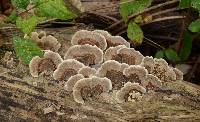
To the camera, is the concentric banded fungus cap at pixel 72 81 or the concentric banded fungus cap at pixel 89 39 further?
the concentric banded fungus cap at pixel 89 39

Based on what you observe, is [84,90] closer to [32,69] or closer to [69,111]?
[69,111]

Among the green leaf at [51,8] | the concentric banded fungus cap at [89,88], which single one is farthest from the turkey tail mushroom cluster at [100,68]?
the green leaf at [51,8]

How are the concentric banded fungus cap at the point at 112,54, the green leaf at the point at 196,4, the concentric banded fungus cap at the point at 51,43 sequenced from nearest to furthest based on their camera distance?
the green leaf at the point at 196,4
the concentric banded fungus cap at the point at 112,54
the concentric banded fungus cap at the point at 51,43

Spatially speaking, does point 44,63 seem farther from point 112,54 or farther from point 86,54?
point 112,54

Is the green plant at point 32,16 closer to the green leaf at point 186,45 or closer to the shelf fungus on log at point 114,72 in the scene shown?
the shelf fungus on log at point 114,72

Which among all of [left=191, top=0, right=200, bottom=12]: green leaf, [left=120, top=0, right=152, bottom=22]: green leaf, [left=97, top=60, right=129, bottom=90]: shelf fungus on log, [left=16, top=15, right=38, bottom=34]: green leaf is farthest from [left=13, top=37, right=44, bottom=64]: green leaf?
[left=191, top=0, right=200, bottom=12]: green leaf

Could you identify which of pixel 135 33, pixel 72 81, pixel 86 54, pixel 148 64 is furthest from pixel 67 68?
pixel 135 33

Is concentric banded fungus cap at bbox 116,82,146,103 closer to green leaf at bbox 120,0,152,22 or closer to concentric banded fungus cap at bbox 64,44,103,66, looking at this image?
concentric banded fungus cap at bbox 64,44,103,66
